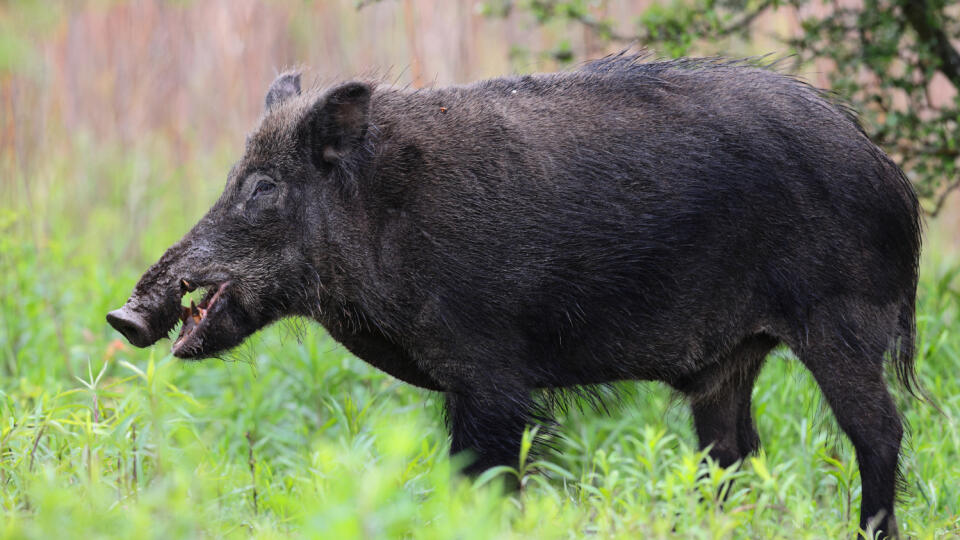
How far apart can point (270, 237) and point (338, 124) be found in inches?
17.8

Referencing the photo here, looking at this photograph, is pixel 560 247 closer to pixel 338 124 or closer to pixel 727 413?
pixel 338 124

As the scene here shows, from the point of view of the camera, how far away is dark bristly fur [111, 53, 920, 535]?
3580mm

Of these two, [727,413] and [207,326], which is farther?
[727,413]

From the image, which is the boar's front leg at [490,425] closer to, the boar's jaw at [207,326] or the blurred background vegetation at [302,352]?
the blurred background vegetation at [302,352]

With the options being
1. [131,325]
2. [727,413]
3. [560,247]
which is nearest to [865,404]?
[727,413]

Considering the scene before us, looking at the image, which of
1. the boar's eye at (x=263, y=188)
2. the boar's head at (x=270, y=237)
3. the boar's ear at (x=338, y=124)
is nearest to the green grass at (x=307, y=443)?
the boar's head at (x=270, y=237)

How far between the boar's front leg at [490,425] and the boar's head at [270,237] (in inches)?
26.1

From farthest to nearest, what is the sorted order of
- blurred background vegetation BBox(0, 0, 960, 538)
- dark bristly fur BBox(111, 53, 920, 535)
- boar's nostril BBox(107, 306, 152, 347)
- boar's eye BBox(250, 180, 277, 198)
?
boar's eye BBox(250, 180, 277, 198)
dark bristly fur BBox(111, 53, 920, 535)
boar's nostril BBox(107, 306, 152, 347)
blurred background vegetation BBox(0, 0, 960, 538)

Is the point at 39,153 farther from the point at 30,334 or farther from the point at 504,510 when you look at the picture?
the point at 504,510

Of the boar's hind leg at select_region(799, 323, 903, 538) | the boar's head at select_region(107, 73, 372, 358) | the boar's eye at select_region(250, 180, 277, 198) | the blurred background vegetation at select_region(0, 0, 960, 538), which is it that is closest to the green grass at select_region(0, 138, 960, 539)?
the blurred background vegetation at select_region(0, 0, 960, 538)

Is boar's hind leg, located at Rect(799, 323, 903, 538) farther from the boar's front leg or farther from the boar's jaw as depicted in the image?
the boar's jaw

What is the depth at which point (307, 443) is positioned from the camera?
4742 millimetres

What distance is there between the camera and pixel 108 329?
6078mm

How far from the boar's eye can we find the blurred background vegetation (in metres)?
0.61
